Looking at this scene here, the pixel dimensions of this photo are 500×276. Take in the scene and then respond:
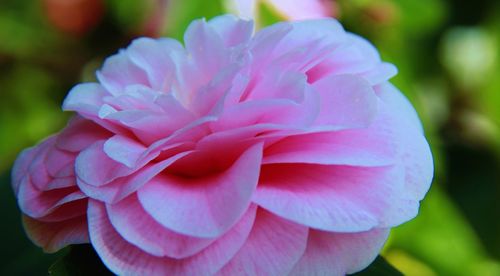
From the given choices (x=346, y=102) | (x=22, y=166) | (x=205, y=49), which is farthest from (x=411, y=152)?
(x=22, y=166)

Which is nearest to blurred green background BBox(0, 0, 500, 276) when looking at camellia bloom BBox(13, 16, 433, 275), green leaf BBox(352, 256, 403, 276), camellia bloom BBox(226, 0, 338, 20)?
camellia bloom BBox(226, 0, 338, 20)

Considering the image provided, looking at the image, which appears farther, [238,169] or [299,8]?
[299,8]

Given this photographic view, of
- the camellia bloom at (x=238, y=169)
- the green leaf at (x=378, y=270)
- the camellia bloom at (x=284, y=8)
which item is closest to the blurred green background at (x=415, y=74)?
the camellia bloom at (x=284, y=8)

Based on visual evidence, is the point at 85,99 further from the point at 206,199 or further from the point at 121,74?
the point at 206,199

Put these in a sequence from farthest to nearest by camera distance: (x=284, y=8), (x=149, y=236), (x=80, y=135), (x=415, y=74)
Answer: (x=415, y=74) < (x=284, y=8) < (x=80, y=135) < (x=149, y=236)

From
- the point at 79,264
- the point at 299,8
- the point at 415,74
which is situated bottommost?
the point at 415,74

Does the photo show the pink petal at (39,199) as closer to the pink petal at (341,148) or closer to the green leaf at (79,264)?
the green leaf at (79,264)

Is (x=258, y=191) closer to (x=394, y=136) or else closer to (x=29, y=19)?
(x=394, y=136)

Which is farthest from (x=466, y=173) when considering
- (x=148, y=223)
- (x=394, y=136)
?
(x=148, y=223)
